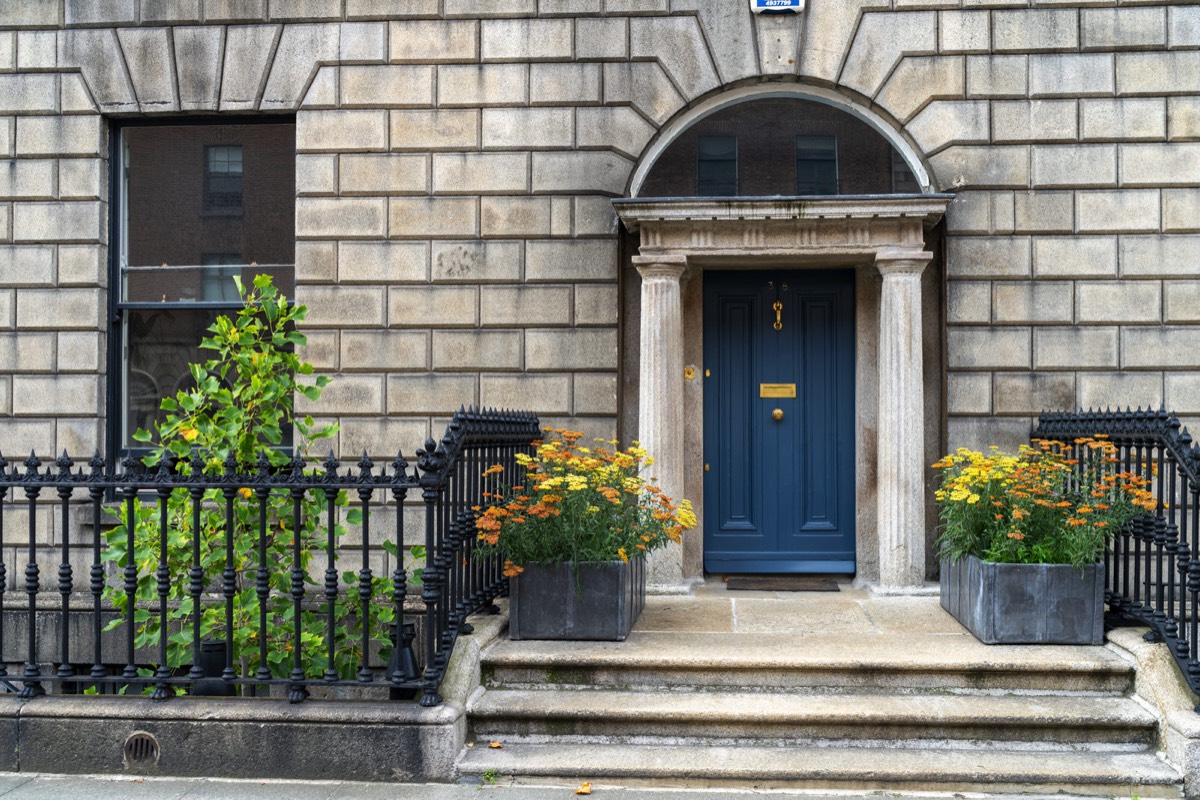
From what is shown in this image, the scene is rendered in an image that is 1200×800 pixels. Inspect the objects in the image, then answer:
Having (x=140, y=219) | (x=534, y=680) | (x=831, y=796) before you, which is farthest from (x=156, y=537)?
(x=140, y=219)

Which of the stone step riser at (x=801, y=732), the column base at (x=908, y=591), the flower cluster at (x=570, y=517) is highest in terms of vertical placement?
the flower cluster at (x=570, y=517)

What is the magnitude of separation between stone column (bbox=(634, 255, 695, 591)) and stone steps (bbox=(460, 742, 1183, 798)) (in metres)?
2.96

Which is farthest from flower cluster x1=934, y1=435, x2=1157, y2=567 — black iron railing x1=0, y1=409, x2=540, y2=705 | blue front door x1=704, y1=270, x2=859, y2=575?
black iron railing x1=0, y1=409, x2=540, y2=705

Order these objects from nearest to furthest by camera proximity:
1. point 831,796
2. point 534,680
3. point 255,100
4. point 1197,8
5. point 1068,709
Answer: point 831,796
point 1068,709
point 534,680
point 1197,8
point 255,100

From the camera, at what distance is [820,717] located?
5.38 metres

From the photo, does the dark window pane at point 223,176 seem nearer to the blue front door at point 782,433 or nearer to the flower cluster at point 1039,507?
the blue front door at point 782,433

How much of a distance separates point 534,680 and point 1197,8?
25.0ft

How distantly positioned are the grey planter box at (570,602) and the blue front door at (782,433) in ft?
9.17

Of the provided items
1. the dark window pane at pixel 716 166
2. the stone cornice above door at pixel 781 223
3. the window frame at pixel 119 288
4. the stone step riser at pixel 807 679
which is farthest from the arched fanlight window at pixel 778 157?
the stone step riser at pixel 807 679

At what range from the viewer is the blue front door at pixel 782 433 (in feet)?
29.2

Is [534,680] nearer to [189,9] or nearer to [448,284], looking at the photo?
[448,284]

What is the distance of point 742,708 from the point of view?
5.48 m

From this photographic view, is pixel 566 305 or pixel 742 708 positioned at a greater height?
Result: pixel 566 305

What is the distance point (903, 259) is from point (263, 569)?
210 inches
